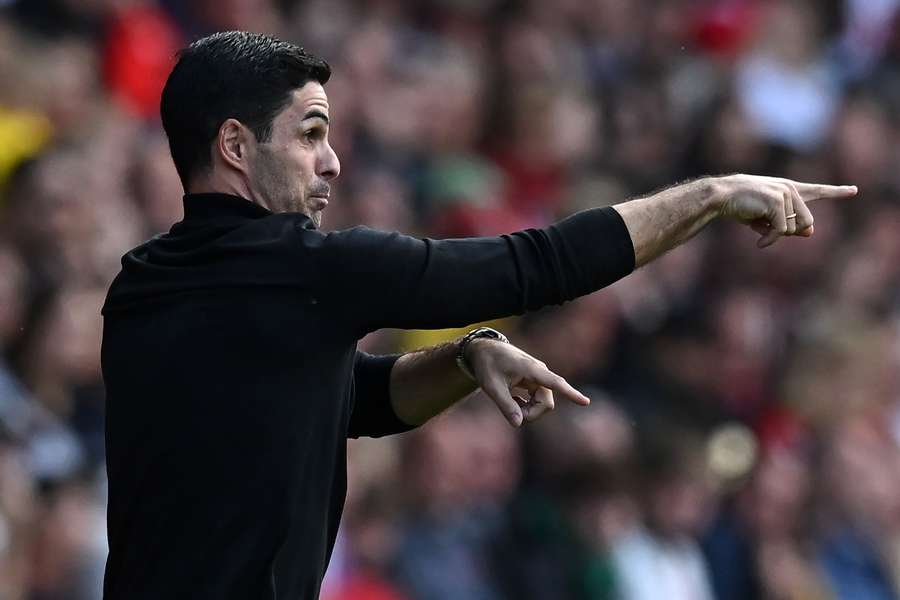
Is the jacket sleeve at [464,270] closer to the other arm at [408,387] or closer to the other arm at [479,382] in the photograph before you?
the other arm at [479,382]

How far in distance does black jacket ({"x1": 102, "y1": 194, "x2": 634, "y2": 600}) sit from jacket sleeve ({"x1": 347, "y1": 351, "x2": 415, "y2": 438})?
458 millimetres

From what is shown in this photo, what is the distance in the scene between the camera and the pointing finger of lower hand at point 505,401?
3.42 metres

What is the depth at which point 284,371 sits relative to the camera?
3.39 metres

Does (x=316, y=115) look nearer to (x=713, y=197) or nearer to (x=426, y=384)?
(x=426, y=384)

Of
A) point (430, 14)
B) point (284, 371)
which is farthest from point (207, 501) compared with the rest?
point (430, 14)

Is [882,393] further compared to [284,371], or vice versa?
[882,393]

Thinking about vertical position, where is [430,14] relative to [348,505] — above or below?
above

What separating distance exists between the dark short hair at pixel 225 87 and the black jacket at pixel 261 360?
7.7 inches

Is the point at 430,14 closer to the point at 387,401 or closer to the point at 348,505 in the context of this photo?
the point at 348,505

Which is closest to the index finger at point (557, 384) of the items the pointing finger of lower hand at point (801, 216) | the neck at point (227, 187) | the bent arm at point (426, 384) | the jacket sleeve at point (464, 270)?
the jacket sleeve at point (464, 270)

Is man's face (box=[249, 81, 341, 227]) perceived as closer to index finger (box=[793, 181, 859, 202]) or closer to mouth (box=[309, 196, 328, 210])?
mouth (box=[309, 196, 328, 210])

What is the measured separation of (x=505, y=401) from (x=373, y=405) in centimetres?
54

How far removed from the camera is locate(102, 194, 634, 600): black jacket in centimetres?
336

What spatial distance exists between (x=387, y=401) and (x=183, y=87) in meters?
0.84
